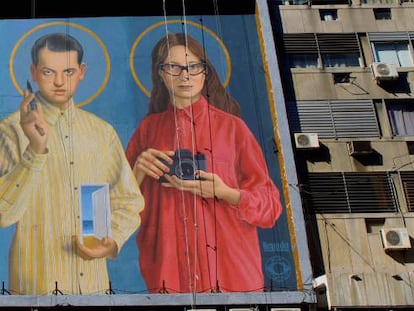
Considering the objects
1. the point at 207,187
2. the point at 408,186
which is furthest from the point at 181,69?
the point at 408,186

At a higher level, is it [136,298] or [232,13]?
[232,13]

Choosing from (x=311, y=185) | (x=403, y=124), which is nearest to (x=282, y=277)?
(x=311, y=185)

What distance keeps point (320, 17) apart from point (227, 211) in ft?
30.3

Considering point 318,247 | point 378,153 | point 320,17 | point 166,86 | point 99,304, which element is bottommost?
point 99,304

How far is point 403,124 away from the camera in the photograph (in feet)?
85.1

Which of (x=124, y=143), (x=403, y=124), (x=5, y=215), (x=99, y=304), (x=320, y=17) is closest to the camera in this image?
(x=99, y=304)

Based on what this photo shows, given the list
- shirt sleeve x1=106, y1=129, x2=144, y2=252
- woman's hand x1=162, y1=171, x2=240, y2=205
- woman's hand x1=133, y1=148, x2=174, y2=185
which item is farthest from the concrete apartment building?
shirt sleeve x1=106, y1=129, x2=144, y2=252

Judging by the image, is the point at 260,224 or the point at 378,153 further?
the point at 378,153

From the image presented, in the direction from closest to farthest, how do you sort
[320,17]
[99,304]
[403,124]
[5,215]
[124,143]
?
[99,304] → [5,215] → [124,143] → [403,124] → [320,17]

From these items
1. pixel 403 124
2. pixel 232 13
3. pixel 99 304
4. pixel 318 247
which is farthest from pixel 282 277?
pixel 232 13

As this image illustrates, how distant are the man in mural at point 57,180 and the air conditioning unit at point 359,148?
24.4 ft

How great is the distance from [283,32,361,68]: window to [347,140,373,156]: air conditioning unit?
3.64 meters

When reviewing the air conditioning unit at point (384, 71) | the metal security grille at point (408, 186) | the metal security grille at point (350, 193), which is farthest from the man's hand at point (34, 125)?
the metal security grille at point (408, 186)

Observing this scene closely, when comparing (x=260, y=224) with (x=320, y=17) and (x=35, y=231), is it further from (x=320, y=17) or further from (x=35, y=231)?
(x=320, y=17)
